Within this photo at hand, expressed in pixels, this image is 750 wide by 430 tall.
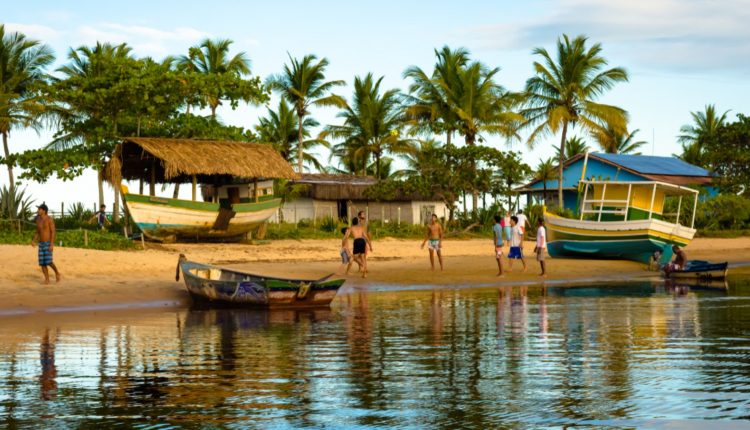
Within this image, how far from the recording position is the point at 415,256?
30453mm

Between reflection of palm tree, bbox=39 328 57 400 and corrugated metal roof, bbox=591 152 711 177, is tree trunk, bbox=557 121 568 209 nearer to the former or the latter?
corrugated metal roof, bbox=591 152 711 177

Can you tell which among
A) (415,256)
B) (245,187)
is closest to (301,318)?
(415,256)

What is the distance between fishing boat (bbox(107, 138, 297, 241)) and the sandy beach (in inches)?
42.8

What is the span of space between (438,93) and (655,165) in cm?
1364

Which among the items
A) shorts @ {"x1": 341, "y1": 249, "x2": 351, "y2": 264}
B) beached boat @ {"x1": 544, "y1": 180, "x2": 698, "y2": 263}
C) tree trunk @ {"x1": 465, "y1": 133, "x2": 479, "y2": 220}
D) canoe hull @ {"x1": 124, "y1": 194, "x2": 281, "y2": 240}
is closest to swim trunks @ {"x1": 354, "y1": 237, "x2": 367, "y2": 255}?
shorts @ {"x1": 341, "y1": 249, "x2": 351, "y2": 264}

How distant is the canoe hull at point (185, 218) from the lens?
99.9 ft

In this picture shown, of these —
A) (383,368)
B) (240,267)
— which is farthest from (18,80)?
(383,368)

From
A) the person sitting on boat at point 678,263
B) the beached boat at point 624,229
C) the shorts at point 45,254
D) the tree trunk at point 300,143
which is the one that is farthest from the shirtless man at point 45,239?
the tree trunk at point 300,143

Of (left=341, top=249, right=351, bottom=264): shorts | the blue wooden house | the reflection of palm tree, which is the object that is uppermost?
the blue wooden house

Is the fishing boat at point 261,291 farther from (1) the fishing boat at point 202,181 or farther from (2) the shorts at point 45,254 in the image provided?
(1) the fishing boat at point 202,181

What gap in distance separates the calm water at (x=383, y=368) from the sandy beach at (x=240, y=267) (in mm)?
1345

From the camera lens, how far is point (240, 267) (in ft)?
81.0

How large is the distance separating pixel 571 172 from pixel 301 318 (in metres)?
38.9

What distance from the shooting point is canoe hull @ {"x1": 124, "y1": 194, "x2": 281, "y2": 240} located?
1198 inches
